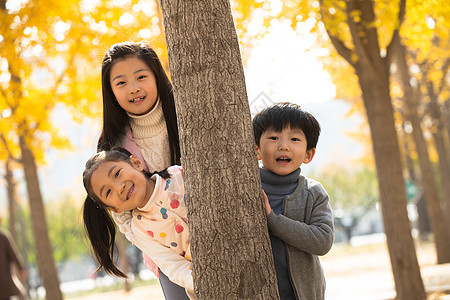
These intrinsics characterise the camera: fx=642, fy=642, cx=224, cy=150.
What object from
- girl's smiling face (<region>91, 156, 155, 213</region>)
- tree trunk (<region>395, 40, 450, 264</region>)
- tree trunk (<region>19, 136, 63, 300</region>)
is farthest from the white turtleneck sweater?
tree trunk (<region>395, 40, 450, 264</region>)

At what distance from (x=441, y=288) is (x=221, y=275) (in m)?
6.40

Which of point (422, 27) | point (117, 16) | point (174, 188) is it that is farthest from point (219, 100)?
point (117, 16)

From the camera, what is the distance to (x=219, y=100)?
2396 mm

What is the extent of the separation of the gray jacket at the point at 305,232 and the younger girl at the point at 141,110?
0.58 m

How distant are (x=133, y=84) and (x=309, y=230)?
1030mm

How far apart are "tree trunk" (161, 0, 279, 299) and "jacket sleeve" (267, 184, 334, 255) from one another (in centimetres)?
9

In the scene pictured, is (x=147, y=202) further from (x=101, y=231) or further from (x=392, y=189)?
(x=392, y=189)

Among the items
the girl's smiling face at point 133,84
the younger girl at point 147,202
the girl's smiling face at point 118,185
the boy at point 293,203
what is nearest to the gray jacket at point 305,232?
the boy at point 293,203

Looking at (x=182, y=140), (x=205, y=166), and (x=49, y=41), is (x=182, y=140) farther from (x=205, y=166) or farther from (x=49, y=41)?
(x=49, y=41)

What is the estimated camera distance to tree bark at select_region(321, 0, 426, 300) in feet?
23.1

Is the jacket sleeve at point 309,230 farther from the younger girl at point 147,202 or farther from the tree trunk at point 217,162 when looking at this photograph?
the younger girl at point 147,202

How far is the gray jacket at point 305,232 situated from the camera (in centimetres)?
251

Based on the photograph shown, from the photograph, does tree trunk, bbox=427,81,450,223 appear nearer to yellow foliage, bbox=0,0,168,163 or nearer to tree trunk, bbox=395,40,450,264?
tree trunk, bbox=395,40,450,264

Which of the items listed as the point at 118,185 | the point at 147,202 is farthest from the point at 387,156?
the point at 118,185
